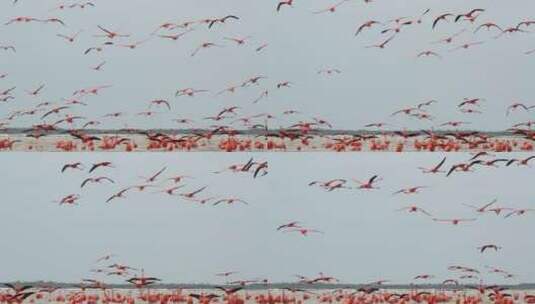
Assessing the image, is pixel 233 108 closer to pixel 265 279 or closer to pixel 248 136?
pixel 248 136

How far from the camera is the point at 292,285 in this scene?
1412 mm

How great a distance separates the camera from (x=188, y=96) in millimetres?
1394

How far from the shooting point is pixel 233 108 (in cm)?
139

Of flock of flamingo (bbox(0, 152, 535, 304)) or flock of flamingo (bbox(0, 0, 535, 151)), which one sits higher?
flock of flamingo (bbox(0, 0, 535, 151))

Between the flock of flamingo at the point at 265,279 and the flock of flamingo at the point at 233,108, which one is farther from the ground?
the flock of flamingo at the point at 233,108

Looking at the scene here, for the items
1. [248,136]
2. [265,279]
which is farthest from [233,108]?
[265,279]

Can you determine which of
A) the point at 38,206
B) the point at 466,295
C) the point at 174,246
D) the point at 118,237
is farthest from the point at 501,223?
the point at 38,206

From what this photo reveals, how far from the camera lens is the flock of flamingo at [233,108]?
4.53 feet

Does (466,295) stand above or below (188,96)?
below

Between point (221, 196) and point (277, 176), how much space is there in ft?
0.38

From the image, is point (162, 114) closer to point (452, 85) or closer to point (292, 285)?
point (292, 285)

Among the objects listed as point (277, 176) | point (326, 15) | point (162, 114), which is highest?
point (326, 15)

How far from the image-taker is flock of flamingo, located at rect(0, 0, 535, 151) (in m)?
1.38

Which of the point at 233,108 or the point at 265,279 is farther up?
the point at 233,108
